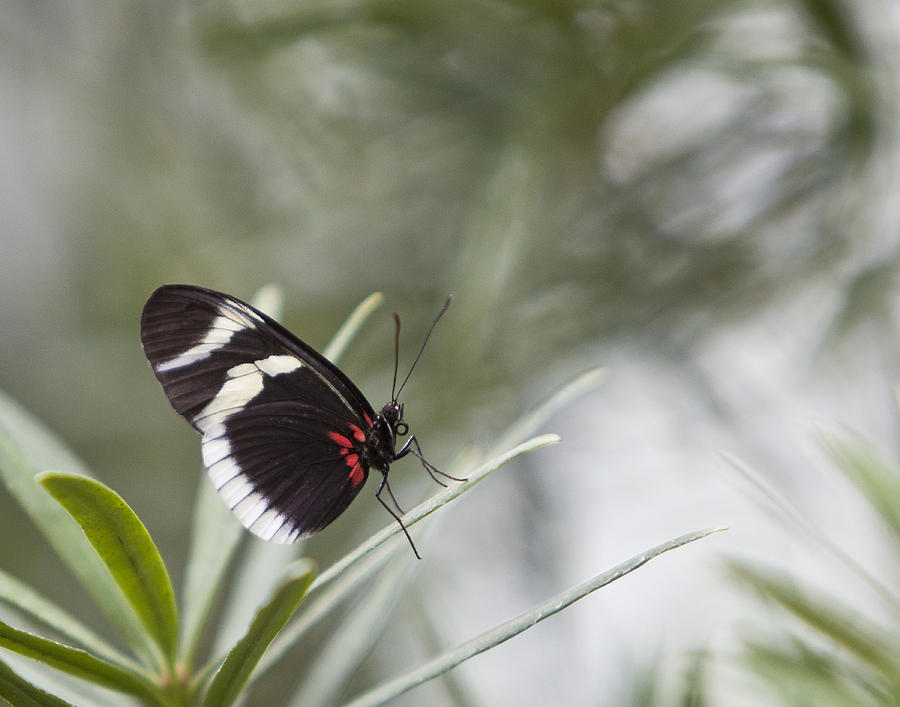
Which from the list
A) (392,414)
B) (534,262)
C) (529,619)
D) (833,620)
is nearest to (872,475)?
(833,620)

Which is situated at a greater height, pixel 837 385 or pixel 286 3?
pixel 286 3

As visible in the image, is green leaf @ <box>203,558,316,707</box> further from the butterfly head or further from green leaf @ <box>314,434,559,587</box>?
the butterfly head

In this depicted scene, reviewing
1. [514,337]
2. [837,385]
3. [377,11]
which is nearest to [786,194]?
[837,385]

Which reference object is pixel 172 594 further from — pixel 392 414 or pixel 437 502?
pixel 392 414

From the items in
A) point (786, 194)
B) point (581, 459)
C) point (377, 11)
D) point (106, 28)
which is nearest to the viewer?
point (377, 11)

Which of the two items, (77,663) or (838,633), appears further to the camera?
(838,633)

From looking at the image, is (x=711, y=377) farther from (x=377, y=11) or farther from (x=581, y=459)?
(x=377, y=11)

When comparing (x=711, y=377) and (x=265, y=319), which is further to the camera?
(x=711, y=377)
